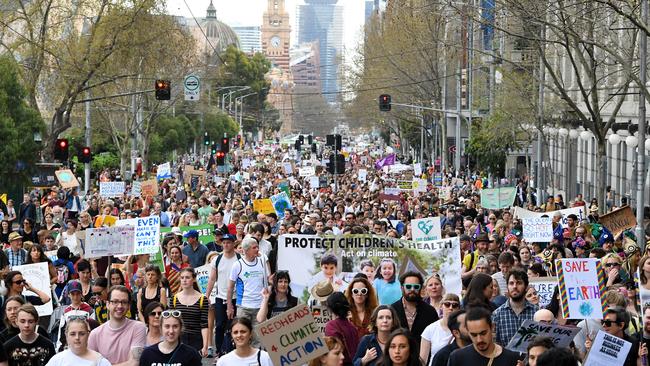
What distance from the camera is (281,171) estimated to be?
68.9 meters

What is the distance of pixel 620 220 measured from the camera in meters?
24.1

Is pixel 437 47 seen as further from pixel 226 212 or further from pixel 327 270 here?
pixel 327 270

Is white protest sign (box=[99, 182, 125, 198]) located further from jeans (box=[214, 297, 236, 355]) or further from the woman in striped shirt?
the woman in striped shirt

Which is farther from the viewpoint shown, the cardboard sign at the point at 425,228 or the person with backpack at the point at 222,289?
the cardboard sign at the point at 425,228

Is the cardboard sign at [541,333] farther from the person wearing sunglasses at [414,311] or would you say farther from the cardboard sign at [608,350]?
the person wearing sunglasses at [414,311]

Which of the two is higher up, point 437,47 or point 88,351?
point 437,47

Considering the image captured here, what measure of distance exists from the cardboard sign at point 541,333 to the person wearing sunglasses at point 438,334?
0.68 metres

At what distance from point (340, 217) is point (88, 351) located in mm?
17690

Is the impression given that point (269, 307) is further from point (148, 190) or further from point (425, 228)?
point (148, 190)

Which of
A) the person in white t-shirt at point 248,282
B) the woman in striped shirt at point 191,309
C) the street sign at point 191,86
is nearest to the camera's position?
the woman in striped shirt at point 191,309

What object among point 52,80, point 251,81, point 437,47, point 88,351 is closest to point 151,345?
point 88,351

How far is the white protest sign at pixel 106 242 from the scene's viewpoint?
17.0m

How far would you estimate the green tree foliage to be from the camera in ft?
141

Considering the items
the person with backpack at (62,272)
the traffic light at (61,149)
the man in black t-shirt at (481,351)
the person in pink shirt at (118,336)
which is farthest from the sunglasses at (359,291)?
the traffic light at (61,149)
